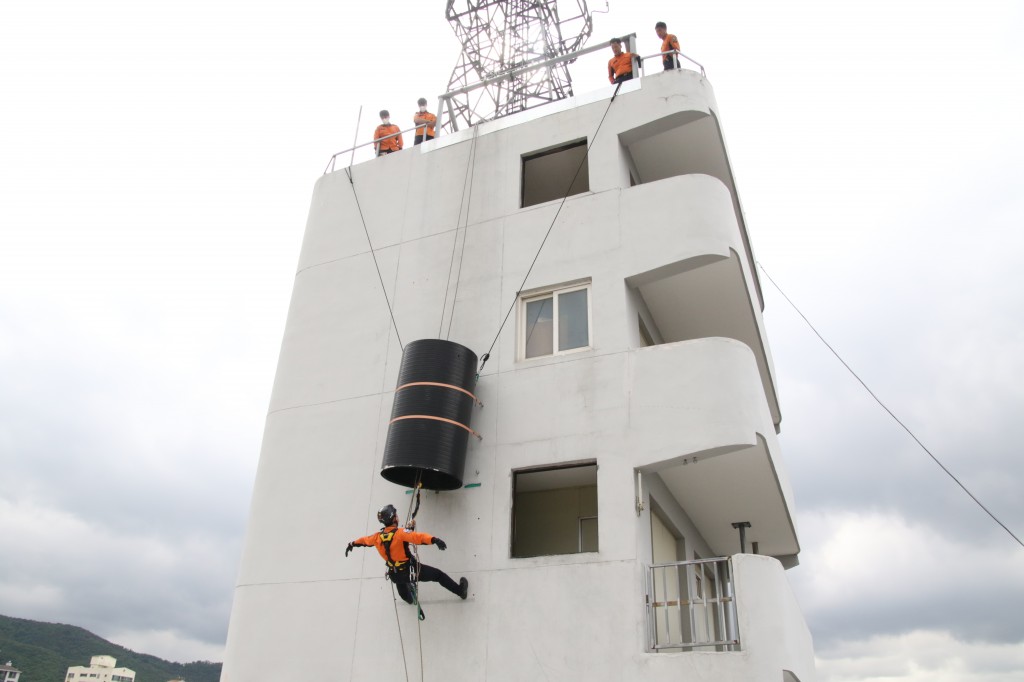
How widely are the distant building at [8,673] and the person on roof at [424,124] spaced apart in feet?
361

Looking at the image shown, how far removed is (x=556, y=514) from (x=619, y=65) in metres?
8.86

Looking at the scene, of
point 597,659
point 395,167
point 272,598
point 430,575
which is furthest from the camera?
point 395,167

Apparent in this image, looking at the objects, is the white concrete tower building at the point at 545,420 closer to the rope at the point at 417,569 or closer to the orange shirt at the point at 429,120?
the rope at the point at 417,569

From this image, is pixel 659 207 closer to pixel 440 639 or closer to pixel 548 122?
pixel 548 122

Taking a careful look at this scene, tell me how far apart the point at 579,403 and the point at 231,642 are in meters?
6.95

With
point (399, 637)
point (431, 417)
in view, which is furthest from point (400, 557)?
point (431, 417)

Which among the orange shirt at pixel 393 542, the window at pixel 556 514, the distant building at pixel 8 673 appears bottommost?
the orange shirt at pixel 393 542

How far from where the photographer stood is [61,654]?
382ft

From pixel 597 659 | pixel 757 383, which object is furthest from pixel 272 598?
pixel 757 383

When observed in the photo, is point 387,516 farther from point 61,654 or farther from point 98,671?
point 61,654

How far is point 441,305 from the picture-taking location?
13703mm

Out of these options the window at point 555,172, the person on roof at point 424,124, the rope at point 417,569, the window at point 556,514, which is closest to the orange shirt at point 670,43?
the window at point 555,172

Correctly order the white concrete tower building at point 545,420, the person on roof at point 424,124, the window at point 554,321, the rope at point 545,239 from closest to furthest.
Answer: the white concrete tower building at point 545,420 < the window at point 554,321 < the rope at point 545,239 < the person on roof at point 424,124

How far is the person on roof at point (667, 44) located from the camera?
1465 centimetres
